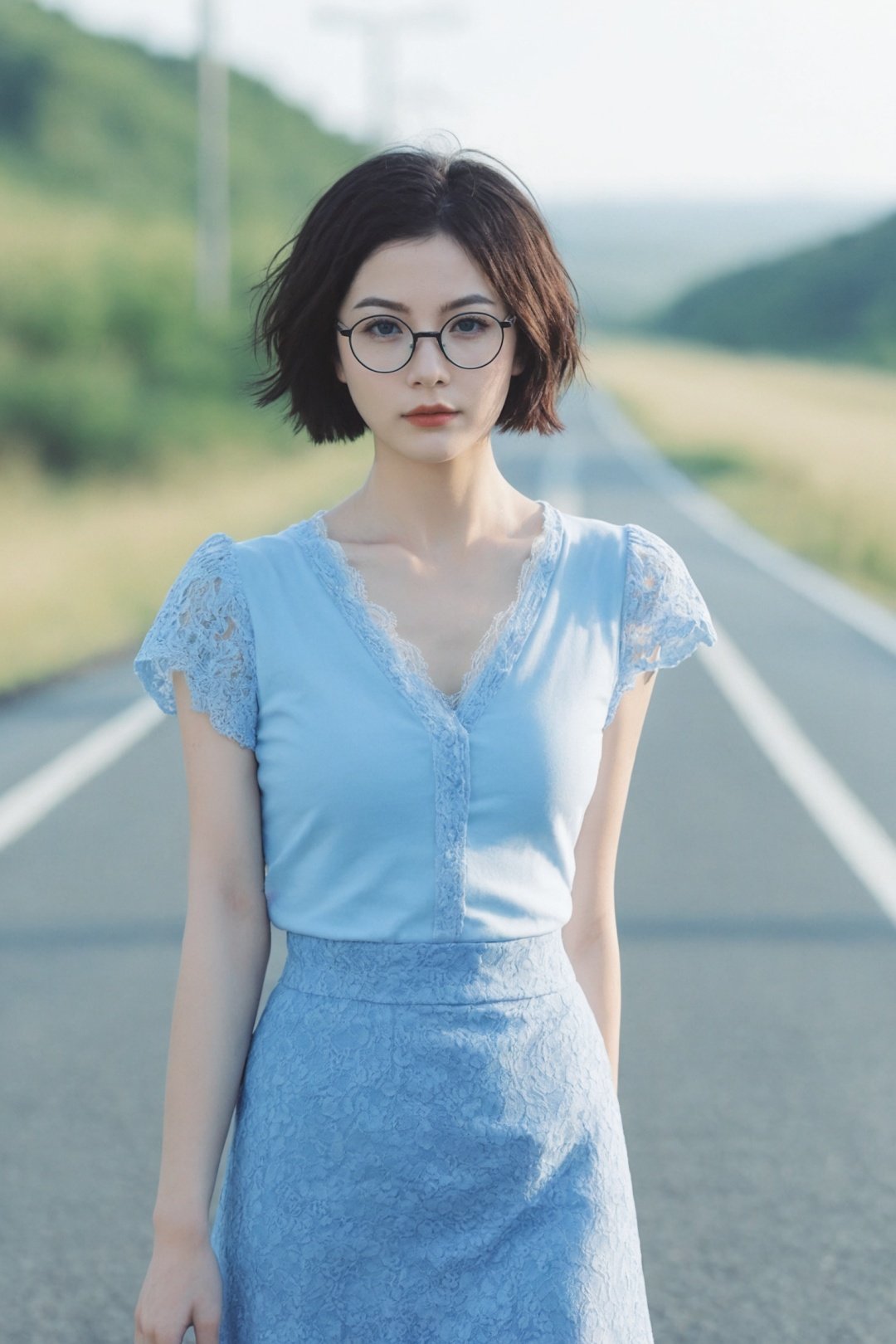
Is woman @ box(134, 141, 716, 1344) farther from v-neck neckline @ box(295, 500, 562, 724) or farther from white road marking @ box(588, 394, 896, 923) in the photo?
white road marking @ box(588, 394, 896, 923)

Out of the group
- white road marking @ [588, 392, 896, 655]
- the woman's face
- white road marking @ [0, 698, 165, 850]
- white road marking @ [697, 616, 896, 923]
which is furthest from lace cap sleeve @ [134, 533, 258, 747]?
white road marking @ [588, 392, 896, 655]

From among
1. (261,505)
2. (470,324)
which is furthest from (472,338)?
(261,505)

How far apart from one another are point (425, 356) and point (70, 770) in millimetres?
6662

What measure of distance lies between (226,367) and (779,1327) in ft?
116

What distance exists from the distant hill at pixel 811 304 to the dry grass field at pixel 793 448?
76980mm

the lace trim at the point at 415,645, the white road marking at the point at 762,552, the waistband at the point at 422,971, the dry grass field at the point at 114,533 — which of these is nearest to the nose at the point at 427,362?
the lace trim at the point at 415,645

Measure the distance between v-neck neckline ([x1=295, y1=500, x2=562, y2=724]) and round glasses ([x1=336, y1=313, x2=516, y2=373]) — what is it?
178 millimetres

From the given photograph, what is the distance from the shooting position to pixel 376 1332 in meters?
1.92

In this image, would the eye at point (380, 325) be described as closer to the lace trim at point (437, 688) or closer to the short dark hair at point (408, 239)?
the short dark hair at point (408, 239)

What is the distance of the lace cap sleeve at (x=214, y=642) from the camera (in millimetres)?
1962

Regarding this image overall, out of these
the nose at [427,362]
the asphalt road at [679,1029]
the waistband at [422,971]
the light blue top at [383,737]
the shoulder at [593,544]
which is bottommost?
the asphalt road at [679,1029]

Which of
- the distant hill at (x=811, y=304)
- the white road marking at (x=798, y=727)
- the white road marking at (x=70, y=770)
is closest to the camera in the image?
the white road marking at (x=798, y=727)

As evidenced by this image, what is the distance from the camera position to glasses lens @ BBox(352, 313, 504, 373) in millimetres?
1990

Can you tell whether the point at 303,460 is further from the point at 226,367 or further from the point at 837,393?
the point at 837,393
